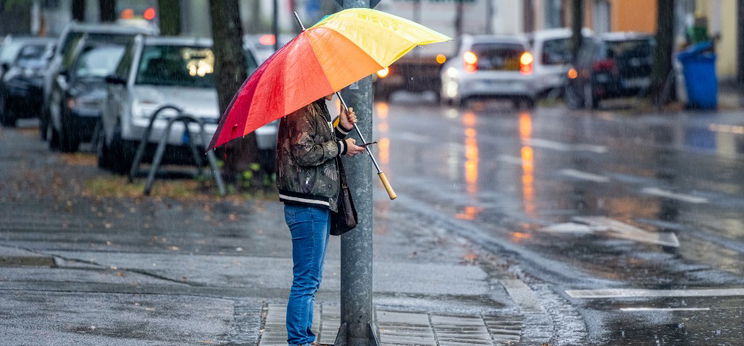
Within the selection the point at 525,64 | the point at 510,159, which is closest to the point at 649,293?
the point at 510,159

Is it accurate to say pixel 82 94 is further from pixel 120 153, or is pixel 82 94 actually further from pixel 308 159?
pixel 308 159

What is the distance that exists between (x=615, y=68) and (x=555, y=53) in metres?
4.81

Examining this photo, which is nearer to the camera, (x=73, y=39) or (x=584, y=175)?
(x=584, y=175)

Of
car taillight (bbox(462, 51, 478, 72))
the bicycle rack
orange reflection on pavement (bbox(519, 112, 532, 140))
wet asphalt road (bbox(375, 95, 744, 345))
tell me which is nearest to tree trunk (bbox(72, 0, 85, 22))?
wet asphalt road (bbox(375, 95, 744, 345))

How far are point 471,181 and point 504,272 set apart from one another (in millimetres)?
6986

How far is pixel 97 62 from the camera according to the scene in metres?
22.0

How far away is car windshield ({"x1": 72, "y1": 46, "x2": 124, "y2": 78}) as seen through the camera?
2159 cm

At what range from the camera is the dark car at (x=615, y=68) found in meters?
34.3

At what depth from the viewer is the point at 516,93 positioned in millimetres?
35594

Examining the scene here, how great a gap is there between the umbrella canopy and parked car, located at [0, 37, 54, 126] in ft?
76.2

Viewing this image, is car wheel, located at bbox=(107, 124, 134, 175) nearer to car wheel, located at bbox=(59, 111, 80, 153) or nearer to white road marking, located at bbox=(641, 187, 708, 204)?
car wheel, located at bbox=(59, 111, 80, 153)

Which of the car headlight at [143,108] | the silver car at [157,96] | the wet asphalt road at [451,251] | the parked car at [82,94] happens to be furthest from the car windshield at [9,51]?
the car headlight at [143,108]

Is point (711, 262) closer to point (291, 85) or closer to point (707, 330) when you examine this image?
point (707, 330)

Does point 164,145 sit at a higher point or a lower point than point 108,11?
lower
